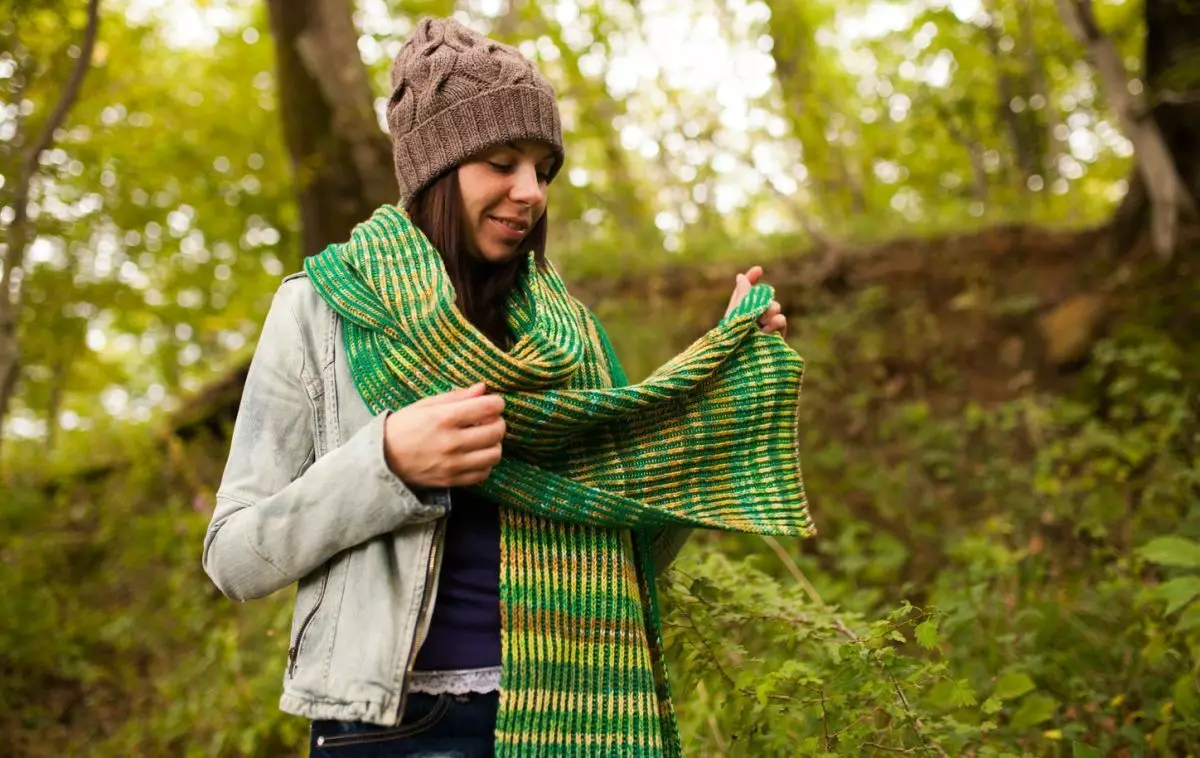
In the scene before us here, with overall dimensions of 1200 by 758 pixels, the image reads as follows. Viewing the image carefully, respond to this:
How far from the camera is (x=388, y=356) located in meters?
1.50

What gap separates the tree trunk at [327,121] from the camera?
478cm

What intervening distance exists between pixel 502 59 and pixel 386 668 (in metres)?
1.08

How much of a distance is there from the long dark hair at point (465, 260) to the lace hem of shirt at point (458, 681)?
59 centimetres

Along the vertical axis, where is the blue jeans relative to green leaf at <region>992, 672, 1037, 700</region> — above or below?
above

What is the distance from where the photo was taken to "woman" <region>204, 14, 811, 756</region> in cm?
139

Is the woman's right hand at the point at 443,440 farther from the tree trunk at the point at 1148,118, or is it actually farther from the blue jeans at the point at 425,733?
the tree trunk at the point at 1148,118

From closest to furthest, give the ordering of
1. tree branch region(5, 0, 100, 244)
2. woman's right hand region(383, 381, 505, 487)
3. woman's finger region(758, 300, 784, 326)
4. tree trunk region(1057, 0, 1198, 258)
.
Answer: woman's right hand region(383, 381, 505, 487)
woman's finger region(758, 300, 784, 326)
tree branch region(5, 0, 100, 244)
tree trunk region(1057, 0, 1198, 258)

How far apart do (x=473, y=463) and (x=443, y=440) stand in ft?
0.18

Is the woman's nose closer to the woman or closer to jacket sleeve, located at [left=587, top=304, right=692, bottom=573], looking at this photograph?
the woman

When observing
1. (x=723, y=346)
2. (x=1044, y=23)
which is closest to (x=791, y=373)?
(x=723, y=346)

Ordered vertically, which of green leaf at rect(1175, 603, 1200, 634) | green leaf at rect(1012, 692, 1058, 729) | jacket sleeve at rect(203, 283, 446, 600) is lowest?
green leaf at rect(1012, 692, 1058, 729)

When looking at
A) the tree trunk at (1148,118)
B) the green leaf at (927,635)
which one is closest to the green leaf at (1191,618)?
the green leaf at (927,635)

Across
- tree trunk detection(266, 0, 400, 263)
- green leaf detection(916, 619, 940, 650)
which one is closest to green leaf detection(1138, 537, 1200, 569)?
green leaf detection(916, 619, 940, 650)

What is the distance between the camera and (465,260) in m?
1.75
